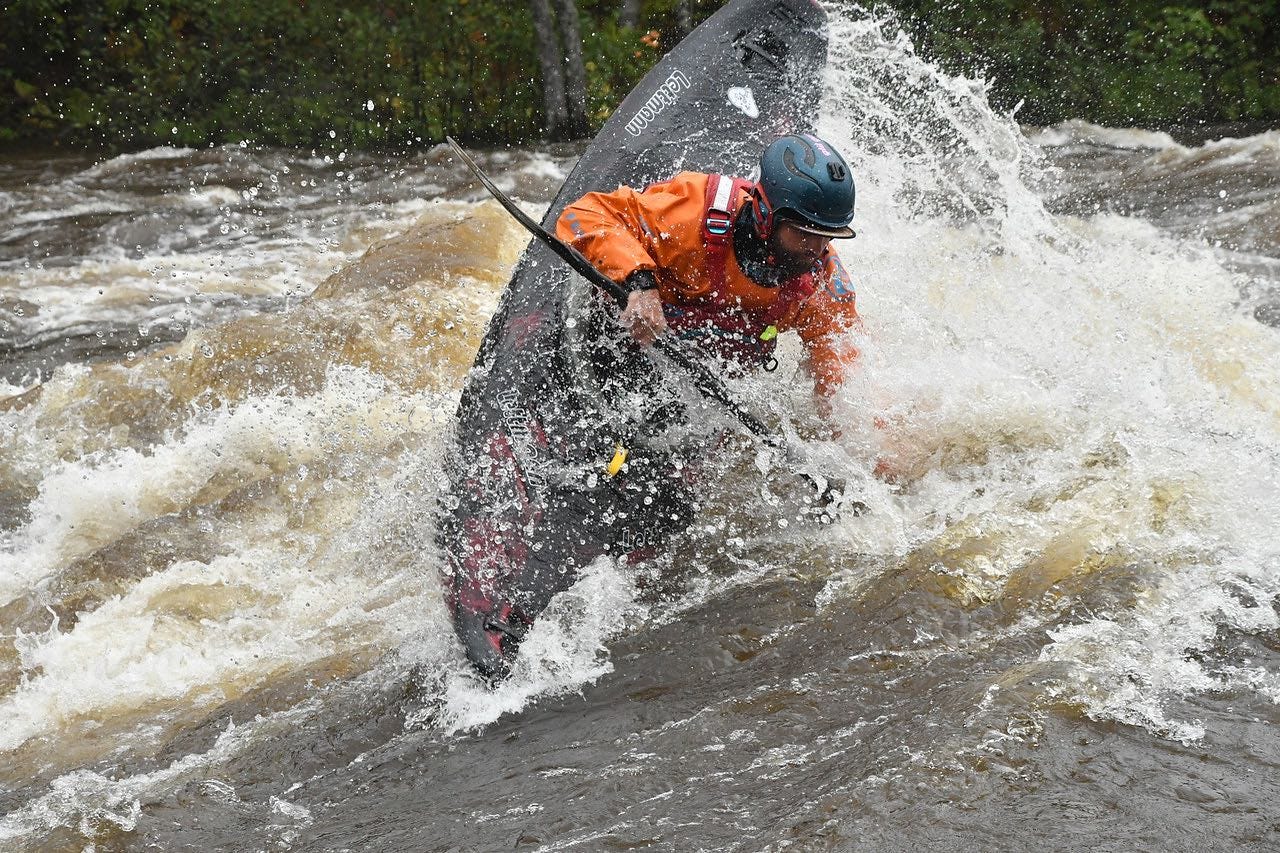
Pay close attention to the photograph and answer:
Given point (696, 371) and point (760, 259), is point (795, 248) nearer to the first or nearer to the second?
point (760, 259)

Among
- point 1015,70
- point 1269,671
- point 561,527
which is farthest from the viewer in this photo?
point 1015,70

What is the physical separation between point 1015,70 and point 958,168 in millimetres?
2844

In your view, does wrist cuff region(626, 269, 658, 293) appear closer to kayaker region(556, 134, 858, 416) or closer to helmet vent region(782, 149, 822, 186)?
kayaker region(556, 134, 858, 416)

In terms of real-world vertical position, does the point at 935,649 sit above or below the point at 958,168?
below

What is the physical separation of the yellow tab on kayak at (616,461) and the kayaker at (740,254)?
0.43 m

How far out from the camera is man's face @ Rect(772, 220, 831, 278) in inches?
155

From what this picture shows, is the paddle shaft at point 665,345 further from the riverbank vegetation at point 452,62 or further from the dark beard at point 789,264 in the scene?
the riverbank vegetation at point 452,62

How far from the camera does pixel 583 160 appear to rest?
17.7ft

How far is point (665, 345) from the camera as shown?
418 cm

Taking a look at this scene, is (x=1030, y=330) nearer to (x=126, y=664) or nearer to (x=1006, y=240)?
(x=1006, y=240)

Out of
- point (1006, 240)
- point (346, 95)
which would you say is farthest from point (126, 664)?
point (346, 95)

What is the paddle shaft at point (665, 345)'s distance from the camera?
12.8 ft

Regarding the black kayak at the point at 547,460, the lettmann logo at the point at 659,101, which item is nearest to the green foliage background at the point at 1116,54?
the lettmann logo at the point at 659,101

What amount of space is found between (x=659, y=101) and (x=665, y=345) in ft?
6.56
